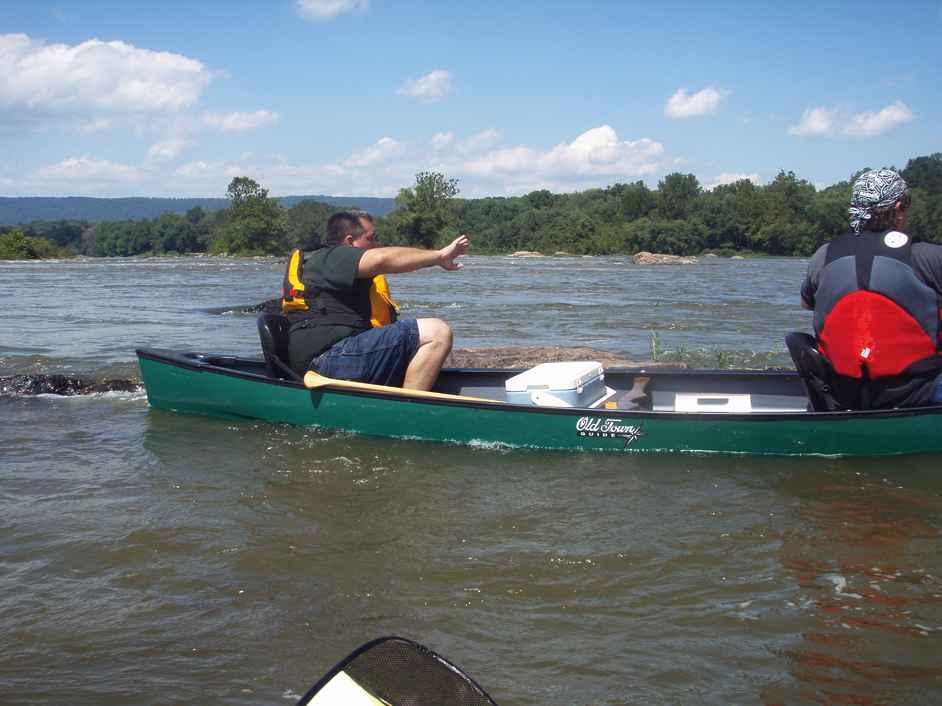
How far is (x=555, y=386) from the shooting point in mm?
6652

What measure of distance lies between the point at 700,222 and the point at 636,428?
97.4 metres

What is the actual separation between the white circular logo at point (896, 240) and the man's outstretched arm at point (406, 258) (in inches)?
106

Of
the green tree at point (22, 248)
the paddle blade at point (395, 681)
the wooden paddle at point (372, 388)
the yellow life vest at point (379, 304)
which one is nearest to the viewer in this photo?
the paddle blade at point (395, 681)

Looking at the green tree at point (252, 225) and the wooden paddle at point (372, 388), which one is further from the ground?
the green tree at point (252, 225)

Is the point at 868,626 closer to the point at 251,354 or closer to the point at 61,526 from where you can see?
the point at 61,526

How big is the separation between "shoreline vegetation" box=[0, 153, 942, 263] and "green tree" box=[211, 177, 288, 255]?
11cm

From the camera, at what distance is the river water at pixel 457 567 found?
3250 mm

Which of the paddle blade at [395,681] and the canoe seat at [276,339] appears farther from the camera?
the canoe seat at [276,339]

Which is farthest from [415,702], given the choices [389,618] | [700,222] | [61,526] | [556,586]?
[700,222]

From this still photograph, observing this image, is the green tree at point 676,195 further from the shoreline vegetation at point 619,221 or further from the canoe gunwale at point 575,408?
the canoe gunwale at point 575,408

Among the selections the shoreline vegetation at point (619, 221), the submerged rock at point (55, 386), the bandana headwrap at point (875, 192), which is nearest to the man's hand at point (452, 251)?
the bandana headwrap at point (875, 192)

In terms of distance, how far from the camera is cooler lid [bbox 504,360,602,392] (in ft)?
21.8

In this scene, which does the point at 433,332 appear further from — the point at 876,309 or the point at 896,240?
the point at 896,240

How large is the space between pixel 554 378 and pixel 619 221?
357 ft
